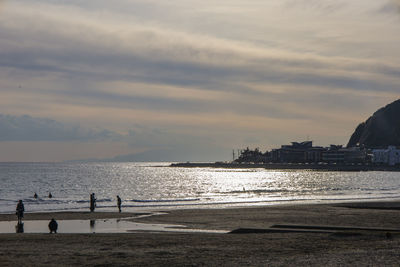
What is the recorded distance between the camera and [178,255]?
23250mm

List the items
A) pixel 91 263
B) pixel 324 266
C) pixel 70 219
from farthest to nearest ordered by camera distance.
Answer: pixel 70 219, pixel 91 263, pixel 324 266

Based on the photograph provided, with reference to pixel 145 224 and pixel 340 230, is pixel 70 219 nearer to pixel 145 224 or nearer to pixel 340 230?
pixel 145 224

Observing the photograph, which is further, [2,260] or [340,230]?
[340,230]

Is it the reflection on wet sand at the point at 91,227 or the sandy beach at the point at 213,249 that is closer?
the sandy beach at the point at 213,249

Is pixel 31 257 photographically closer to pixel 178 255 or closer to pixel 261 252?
pixel 178 255

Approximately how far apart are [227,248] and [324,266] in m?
6.19

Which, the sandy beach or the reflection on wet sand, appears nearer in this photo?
the sandy beach

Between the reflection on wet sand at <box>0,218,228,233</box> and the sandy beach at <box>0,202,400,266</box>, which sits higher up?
the sandy beach at <box>0,202,400,266</box>

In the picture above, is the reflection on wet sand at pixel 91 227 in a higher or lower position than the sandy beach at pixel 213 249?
lower

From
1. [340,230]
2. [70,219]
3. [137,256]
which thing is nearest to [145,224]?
[70,219]

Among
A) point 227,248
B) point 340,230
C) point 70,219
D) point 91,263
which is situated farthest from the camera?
point 70,219

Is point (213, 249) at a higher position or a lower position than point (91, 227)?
higher

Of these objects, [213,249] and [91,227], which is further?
[91,227]

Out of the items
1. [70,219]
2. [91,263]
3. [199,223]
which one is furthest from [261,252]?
[70,219]
